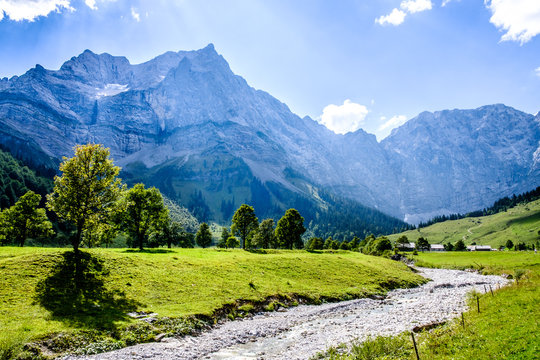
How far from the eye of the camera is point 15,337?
1989 centimetres

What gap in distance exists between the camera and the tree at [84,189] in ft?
123

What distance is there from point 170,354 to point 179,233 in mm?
106861

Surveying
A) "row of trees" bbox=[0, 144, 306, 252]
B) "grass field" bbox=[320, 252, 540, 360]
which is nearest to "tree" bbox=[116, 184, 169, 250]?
"row of trees" bbox=[0, 144, 306, 252]

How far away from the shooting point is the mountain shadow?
26.0 metres

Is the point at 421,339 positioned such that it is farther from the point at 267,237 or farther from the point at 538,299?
the point at 267,237

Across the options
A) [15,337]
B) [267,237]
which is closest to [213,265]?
[15,337]

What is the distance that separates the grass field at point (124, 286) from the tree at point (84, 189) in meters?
5.41

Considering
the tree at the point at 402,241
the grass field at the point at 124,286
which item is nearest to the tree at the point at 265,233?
the grass field at the point at 124,286

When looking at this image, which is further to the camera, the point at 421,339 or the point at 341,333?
the point at 341,333

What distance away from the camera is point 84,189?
125 feet

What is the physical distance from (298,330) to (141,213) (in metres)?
48.7

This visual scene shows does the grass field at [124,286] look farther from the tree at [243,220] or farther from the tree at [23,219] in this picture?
the tree at [23,219]

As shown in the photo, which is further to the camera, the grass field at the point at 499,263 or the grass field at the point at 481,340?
the grass field at the point at 499,263

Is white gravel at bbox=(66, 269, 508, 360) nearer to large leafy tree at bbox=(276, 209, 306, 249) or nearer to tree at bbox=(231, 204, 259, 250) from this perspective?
tree at bbox=(231, 204, 259, 250)
